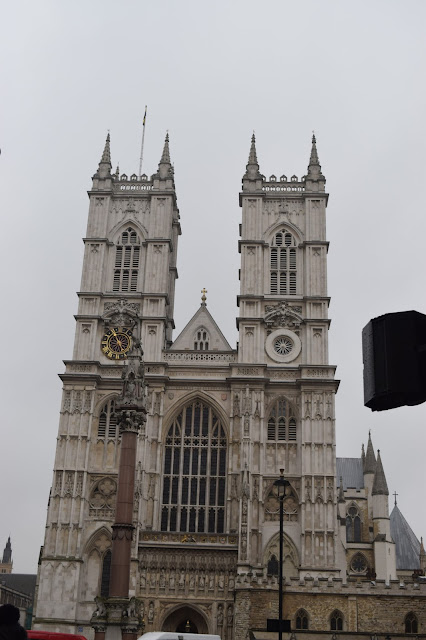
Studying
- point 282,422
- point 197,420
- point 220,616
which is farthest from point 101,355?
point 220,616

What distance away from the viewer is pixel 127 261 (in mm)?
52375

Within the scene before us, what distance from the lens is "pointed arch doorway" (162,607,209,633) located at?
4288 cm

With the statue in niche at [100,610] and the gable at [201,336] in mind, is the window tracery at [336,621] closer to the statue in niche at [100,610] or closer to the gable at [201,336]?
the statue in niche at [100,610]

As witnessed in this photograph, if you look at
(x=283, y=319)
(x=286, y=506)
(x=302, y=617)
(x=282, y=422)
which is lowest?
(x=302, y=617)

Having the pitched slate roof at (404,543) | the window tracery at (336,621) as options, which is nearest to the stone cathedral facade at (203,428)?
the window tracery at (336,621)

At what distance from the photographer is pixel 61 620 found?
1686 inches

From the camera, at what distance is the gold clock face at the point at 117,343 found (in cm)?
4950

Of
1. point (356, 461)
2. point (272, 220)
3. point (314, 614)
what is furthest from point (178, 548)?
point (356, 461)

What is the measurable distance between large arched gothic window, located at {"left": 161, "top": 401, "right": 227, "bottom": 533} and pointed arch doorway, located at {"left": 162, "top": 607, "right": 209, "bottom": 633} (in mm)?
4348

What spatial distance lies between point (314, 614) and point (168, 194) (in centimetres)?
2890

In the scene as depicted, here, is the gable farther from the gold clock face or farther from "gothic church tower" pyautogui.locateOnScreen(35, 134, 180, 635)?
the gold clock face

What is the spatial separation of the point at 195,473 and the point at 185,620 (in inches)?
315

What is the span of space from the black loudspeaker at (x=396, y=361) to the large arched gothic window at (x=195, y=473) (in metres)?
42.6

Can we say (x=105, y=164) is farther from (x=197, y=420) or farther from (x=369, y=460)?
(x=369, y=460)
